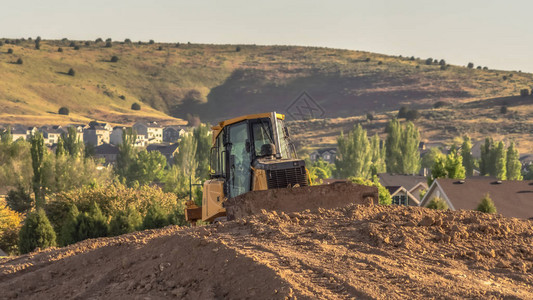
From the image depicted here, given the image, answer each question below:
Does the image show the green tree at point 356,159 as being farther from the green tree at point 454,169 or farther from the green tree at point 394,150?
the green tree at point 454,169

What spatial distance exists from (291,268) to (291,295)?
1391mm

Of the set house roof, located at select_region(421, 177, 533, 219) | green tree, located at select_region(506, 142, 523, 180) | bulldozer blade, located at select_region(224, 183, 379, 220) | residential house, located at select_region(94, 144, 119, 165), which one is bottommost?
green tree, located at select_region(506, 142, 523, 180)

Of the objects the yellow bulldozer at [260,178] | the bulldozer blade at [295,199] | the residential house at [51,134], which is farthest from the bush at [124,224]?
the residential house at [51,134]

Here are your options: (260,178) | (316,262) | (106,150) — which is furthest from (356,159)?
(316,262)

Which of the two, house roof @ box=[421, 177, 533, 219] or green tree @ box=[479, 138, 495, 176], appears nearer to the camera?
house roof @ box=[421, 177, 533, 219]

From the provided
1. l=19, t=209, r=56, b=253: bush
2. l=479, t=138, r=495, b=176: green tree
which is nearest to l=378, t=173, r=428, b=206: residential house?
l=479, t=138, r=495, b=176: green tree

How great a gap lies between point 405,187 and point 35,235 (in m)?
54.1

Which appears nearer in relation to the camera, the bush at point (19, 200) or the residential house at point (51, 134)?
the bush at point (19, 200)

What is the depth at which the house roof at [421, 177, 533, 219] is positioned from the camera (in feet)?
164

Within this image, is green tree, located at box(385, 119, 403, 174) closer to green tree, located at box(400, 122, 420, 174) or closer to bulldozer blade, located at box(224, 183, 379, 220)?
green tree, located at box(400, 122, 420, 174)

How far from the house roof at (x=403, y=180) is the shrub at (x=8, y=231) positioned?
48.1 m

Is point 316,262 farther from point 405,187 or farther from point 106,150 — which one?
point 106,150

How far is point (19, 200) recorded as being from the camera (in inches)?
3054

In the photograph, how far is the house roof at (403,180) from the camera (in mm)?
91363
